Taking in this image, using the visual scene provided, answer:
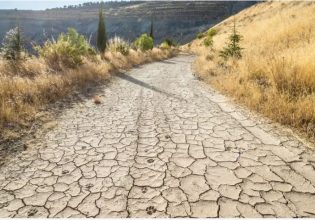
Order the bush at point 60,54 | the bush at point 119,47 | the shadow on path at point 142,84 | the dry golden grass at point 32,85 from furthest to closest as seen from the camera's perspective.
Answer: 1. the bush at point 119,47
2. the bush at point 60,54
3. the shadow on path at point 142,84
4. the dry golden grass at point 32,85

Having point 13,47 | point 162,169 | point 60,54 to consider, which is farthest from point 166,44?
point 162,169

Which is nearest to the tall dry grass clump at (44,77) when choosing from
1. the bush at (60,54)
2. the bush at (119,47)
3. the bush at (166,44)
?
the bush at (60,54)

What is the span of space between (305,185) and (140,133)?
8.09ft

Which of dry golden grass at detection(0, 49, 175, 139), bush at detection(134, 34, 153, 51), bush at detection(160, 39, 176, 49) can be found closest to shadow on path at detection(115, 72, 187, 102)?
dry golden grass at detection(0, 49, 175, 139)

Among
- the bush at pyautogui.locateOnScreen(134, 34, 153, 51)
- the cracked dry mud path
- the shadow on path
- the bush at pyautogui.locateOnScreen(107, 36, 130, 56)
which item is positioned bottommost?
the cracked dry mud path

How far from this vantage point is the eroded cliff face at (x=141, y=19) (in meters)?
63.0

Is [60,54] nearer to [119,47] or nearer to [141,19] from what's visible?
[119,47]

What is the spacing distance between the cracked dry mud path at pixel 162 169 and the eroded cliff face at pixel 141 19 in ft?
163

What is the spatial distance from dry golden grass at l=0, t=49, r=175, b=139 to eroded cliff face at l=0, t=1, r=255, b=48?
151 ft

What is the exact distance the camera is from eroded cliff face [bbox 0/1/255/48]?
63.0m

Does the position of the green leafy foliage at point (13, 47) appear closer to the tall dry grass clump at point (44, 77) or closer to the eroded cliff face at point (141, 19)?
the tall dry grass clump at point (44, 77)

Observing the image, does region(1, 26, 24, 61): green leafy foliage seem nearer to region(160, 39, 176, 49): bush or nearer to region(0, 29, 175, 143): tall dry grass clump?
region(0, 29, 175, 143): tall dry grass clump

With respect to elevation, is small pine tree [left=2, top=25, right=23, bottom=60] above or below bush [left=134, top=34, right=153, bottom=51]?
below

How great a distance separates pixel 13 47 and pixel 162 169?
8.24 m
